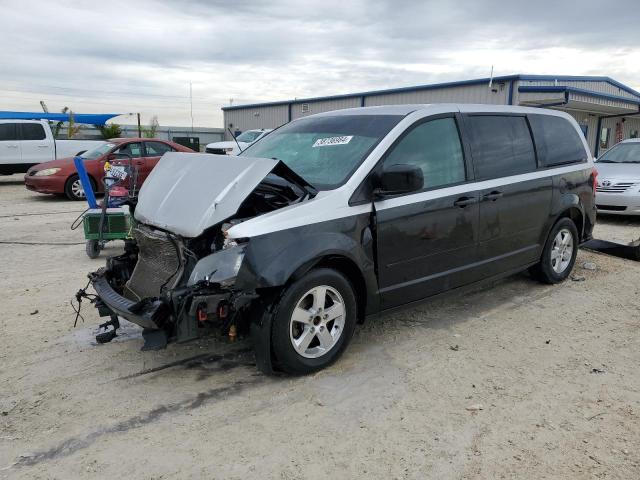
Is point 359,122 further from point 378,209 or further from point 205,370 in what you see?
point 205,370

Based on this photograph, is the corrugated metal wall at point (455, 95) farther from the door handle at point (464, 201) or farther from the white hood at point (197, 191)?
the white hood at point (197, 191)

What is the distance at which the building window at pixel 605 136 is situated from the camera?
27.4 metres

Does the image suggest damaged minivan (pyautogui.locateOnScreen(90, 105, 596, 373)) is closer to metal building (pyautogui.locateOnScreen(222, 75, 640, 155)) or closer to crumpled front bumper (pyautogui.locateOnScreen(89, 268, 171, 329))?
crumpled front bumper (pyautogui.locateOnScreen(89, 268, 171, 329))

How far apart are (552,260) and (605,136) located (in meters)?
25.6

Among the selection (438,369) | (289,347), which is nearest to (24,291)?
(289,347)

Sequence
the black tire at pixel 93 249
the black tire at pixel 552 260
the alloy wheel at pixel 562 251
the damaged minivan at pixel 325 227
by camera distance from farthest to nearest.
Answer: the black tire at pixel 93 249, the alloy wheel at pixel 562 251, the black tire at pixel 552 260, the damaged minivan at pixel 325 227

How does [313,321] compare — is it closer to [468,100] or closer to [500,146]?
[500,146]

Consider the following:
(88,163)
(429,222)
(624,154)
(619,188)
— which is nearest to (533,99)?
(624,154)

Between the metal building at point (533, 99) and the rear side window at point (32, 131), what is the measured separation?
1471cm

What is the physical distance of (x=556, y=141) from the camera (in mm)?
5699

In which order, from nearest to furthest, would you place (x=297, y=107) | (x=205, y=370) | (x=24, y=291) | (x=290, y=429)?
(x=290, y=429)
(x=205, y=370)
(x=24, y=291)
(x=297, y=107)

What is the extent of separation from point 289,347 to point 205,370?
733mm

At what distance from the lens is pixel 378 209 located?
12.9 feet

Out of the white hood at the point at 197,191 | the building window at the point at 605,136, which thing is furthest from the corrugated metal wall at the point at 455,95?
the white hood at the point at 197,191
